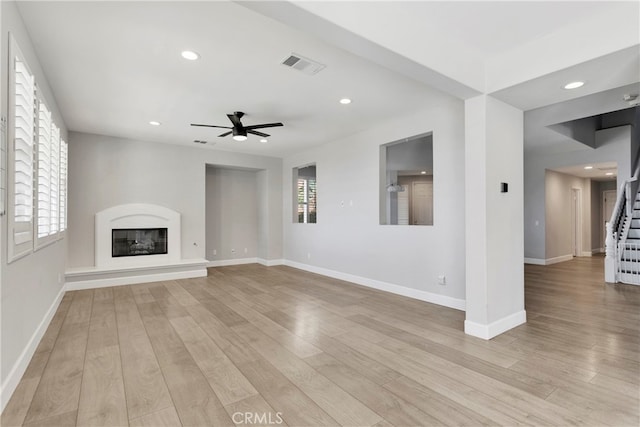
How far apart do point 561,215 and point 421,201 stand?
3713mm

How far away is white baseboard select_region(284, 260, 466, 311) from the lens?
4211 millimetres

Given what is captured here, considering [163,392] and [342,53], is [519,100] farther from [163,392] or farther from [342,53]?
[163,392]

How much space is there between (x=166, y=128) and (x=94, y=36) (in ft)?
9.25

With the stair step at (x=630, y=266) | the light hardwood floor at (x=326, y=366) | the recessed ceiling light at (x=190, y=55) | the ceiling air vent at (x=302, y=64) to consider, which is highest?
the recessed ceiling light at (x=190, y=55)

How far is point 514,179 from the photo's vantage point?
3498 millimetres

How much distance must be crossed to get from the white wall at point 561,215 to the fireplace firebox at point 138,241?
9.04 meters

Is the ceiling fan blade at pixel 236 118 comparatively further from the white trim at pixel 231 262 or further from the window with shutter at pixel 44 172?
the white trim at pixel 231 262

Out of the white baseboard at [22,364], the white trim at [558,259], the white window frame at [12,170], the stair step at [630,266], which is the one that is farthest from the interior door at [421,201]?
the white window frame at [12,170]

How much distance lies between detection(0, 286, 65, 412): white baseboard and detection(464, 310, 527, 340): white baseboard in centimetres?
369

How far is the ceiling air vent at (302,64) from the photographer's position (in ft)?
9.76

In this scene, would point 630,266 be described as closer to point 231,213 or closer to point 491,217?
point 491,217

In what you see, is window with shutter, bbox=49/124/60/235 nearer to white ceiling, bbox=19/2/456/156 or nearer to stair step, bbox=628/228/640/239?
white ceiling, bbox=19/2/456/156

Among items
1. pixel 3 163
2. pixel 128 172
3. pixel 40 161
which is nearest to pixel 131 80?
pixel 40 161

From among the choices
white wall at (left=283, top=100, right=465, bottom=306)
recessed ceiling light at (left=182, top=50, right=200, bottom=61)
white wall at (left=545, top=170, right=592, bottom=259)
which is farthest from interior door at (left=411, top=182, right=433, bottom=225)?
recessed ceiling light at (left=182, top=50, right=200, bottom=61)
